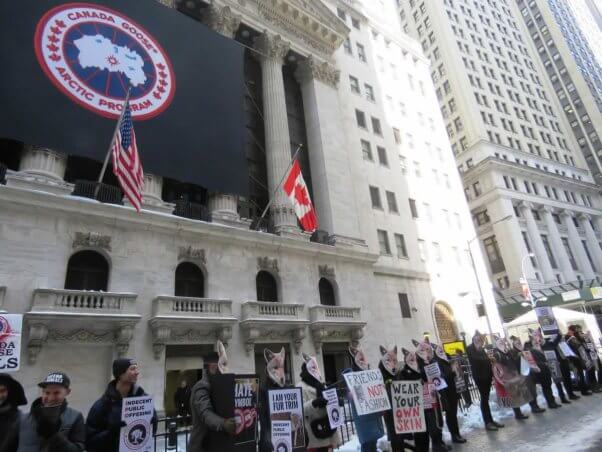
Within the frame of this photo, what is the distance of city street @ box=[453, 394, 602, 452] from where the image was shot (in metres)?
8.56

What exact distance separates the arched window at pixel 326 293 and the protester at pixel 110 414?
19162 mm

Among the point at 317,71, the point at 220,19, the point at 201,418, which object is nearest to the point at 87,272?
the point at 201,418

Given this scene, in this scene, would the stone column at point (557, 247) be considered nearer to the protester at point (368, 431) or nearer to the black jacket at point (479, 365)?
the black jacket at point (479, 365)

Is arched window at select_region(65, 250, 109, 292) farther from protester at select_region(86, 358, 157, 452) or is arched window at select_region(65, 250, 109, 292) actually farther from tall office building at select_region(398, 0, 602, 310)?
tall office building at select_region(398, 0, 602, 310)

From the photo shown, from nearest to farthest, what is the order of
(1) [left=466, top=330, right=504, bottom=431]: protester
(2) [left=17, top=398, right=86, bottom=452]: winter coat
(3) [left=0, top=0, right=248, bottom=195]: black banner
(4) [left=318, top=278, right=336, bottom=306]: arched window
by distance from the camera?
(2) [left=17, top=398, right=86, bottom=452]: winter coat → (1) [left=466, top=330, right=504, bottom=431]: protester → (3) [left=0, top=0, right=248, bottom=195]: black banner → (4) [left=318, top=278, right=336, bottom=306]: arched window

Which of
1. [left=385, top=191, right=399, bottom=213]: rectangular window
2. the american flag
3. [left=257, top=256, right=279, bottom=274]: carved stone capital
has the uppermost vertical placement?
[left=385, top=191, right=399, bottom=213]: rectangular window

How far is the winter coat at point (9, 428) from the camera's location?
4.83 m

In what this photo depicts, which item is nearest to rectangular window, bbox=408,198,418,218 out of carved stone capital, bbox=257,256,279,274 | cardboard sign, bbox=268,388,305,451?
carved stone capital, bbox=257,256,279,274

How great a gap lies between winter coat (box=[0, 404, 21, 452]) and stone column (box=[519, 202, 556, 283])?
63502mm

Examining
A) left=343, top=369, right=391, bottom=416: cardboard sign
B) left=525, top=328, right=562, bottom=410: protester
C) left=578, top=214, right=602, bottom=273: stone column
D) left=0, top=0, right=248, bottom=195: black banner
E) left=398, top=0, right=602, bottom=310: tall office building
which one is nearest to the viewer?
left=343, top=369, right=391, bottom=416: cardboard sign

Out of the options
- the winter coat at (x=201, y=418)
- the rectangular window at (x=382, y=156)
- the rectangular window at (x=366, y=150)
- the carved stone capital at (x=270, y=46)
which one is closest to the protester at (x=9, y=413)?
the winter coat at (x=201, y=418)

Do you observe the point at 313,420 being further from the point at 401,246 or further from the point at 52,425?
the point at 401,246

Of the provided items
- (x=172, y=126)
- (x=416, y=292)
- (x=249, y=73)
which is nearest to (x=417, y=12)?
(x=249, y=73)

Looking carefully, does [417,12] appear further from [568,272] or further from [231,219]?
[231,219]
